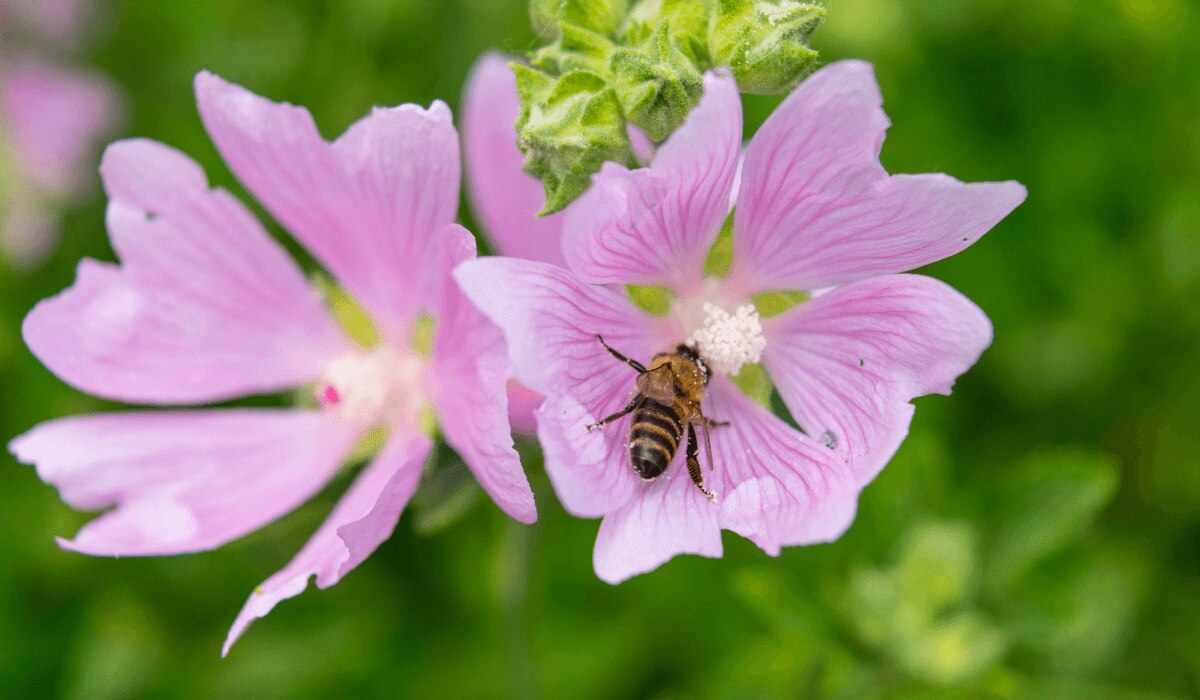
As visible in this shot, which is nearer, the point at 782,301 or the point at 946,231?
the point at 946,231

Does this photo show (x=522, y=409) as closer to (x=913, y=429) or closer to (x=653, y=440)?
(x=653, y=440)

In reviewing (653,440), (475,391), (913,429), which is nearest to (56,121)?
(475,391)

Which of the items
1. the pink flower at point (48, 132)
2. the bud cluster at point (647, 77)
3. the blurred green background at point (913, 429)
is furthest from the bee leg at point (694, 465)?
the pink flower at point (48, 132)

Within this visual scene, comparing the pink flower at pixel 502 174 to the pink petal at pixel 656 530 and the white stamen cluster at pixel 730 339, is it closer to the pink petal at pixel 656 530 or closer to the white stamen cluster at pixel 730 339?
the white stamen cluster at pixel 730 339

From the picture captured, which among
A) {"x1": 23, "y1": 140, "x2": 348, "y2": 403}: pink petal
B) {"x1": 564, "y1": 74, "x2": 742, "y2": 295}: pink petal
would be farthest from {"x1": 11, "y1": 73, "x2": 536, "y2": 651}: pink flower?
{"x1": 564, "y1": 74, "x2": 742, "y2": 295}: pink petal

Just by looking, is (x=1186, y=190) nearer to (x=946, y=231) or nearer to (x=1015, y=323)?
(x=1015, y=323)

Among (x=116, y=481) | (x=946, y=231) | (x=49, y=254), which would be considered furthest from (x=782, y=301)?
(x=49, y=254)
